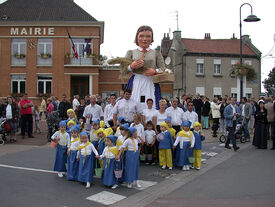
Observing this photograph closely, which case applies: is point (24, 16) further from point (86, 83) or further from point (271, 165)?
point (271, 165)

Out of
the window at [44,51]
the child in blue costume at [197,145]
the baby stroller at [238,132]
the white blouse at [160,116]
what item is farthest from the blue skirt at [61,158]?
the window at [44,51]

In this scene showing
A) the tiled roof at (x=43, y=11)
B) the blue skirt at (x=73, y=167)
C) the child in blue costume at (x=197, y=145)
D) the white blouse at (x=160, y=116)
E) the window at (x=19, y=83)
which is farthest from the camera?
the tiled roof at (x=43, y=11)

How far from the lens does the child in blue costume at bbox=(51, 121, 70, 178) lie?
23.2ft

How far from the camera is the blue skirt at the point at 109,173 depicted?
6.19 meters

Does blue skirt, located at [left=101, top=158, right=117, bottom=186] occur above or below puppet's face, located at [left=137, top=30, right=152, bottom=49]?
below

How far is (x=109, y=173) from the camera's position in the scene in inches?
244

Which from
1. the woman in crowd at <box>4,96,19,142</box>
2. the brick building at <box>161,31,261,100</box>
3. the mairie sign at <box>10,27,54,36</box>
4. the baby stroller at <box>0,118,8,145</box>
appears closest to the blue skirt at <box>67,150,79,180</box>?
the baby stroller at <box>0,118,8,145</box>

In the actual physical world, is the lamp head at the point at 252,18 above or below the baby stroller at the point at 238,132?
above

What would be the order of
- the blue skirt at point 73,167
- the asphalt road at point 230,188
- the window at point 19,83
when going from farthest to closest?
the window at point 19,83 < the blue skirt at point 73,167 < the asphalt road at point 230,188

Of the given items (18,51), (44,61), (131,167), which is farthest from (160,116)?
(18,51)

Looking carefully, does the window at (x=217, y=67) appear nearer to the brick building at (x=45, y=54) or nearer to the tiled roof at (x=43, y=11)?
the brick building at (x=45, y=54)

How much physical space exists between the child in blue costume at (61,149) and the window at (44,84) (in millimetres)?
20788

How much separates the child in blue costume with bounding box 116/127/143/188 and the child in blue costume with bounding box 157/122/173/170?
1.49m

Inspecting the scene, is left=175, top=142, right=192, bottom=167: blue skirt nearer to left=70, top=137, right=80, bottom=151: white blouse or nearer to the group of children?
the group of children
